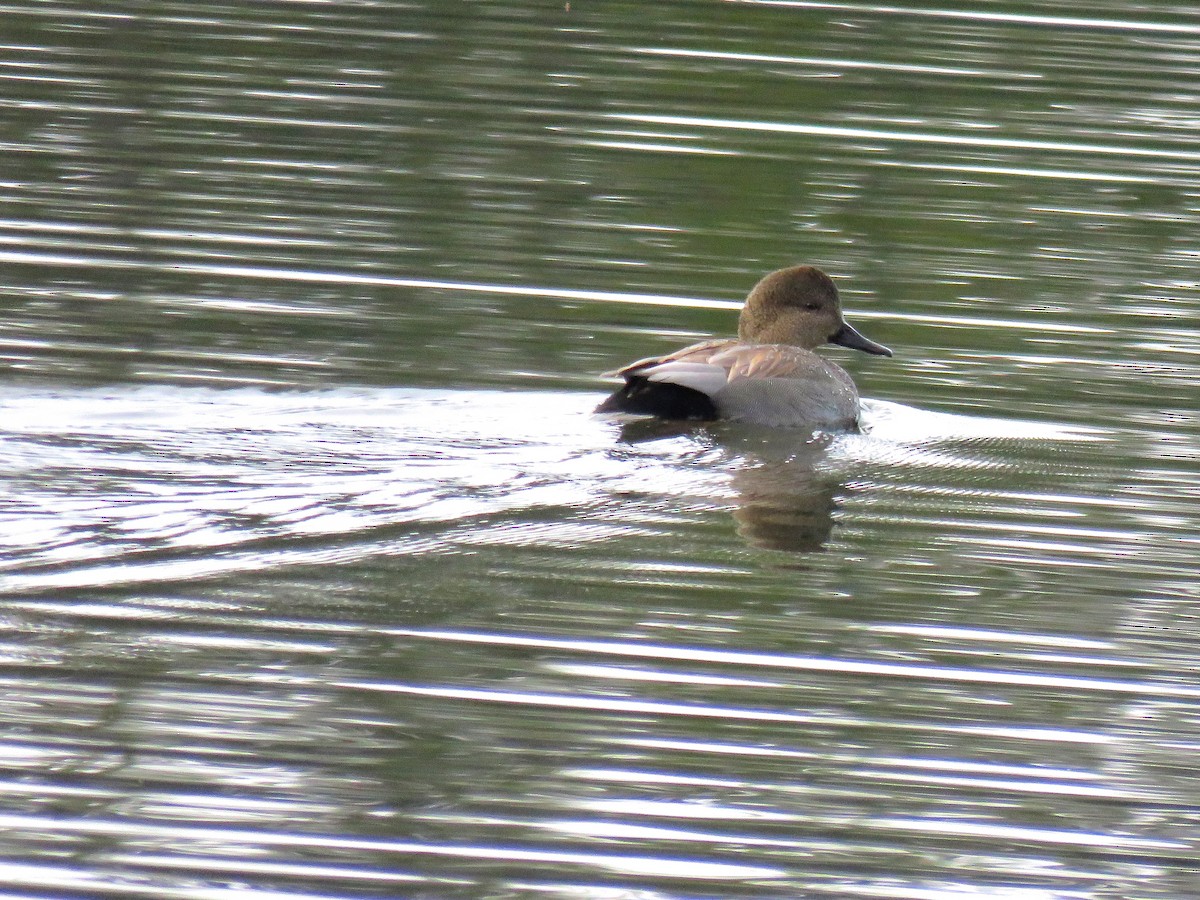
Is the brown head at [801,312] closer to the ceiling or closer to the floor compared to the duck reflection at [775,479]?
closer to the ceiling

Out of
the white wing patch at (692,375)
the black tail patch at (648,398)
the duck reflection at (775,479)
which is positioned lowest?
the duck reflection at (775,479)

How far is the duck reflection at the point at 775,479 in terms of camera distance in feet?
24.2

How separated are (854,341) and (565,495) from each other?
8.85 ft

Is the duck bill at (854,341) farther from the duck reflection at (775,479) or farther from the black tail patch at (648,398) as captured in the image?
the black tail patch at (648,398)

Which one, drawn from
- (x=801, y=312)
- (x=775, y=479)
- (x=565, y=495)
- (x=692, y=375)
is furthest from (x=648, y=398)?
(x=801, y=312)

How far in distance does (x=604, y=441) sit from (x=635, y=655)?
260 centimetres

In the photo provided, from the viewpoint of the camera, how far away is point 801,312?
993cm

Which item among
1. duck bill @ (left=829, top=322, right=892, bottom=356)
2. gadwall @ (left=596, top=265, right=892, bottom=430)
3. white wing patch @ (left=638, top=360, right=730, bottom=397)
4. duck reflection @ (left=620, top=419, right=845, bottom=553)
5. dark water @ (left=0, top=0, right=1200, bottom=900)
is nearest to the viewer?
dark water @ (left=0, top=0, right=1200, bottom=900)

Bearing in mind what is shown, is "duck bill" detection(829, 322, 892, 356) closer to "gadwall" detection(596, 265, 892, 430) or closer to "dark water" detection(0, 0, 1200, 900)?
"dark water" detection(0, 0, 1200, 900)

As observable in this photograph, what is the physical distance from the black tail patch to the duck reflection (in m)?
0.08

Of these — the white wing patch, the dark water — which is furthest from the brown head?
the white wing patch

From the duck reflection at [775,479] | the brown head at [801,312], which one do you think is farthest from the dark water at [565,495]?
the brown head at [801,312]

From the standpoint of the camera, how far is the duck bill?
32.3 feet

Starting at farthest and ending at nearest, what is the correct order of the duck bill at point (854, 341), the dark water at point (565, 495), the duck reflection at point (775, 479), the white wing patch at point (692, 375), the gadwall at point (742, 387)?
the duck bill at point (854, 341), the gadwall at point (742, 387), the white wing patch at point (692, 375), the duck reflection at point (775, 479), the dark water at point (565, 495)
